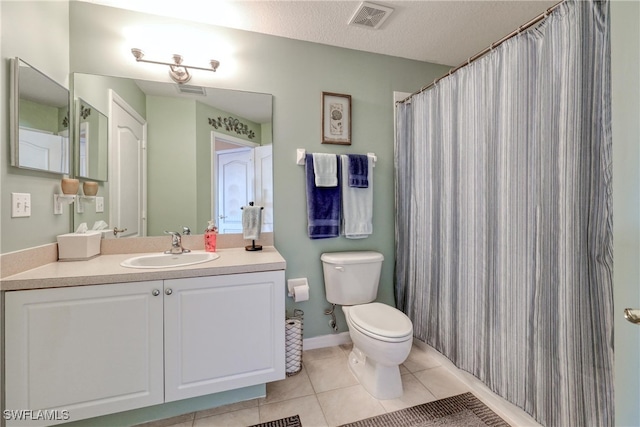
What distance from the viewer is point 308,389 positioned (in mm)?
1617

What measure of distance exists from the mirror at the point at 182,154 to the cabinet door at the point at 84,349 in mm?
617

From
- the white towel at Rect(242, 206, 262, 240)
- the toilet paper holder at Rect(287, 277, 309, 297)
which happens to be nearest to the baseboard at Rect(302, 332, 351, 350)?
the toilet paper holder at Rect(287, 277, 309, 297)

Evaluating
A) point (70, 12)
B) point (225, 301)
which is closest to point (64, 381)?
point (225, 301)

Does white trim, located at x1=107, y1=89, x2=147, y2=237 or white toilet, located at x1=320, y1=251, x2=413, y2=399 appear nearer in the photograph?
white toilet, located at x1=320, y1=251, x2=413, y2=399

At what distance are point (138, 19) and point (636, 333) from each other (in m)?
2.70

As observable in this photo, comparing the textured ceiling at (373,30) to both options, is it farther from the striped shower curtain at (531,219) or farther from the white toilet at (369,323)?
the white toilet at (369,323)

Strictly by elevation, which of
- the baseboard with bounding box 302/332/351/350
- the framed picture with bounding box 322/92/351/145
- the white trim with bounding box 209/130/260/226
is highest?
the framed picture with bounding box 322/92/351/145

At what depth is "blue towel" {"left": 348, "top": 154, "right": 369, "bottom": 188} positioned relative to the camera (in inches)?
80.2

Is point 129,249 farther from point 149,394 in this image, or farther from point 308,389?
point 308,389

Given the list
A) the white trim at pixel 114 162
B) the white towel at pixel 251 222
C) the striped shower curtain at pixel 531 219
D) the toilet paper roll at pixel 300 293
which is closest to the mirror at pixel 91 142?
the white trim at pixel 114 162

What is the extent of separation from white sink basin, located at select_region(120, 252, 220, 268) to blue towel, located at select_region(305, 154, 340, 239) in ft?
2.42

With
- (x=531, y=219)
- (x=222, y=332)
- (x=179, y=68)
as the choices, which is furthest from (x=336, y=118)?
(x=222, y=332)

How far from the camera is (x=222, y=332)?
4.47 ft

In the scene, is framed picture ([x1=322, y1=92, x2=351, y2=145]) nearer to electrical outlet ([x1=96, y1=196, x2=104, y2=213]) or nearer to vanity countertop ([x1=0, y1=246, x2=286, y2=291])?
vanity countertop ([x1=0, y1=246, x2=286, y2=291])
